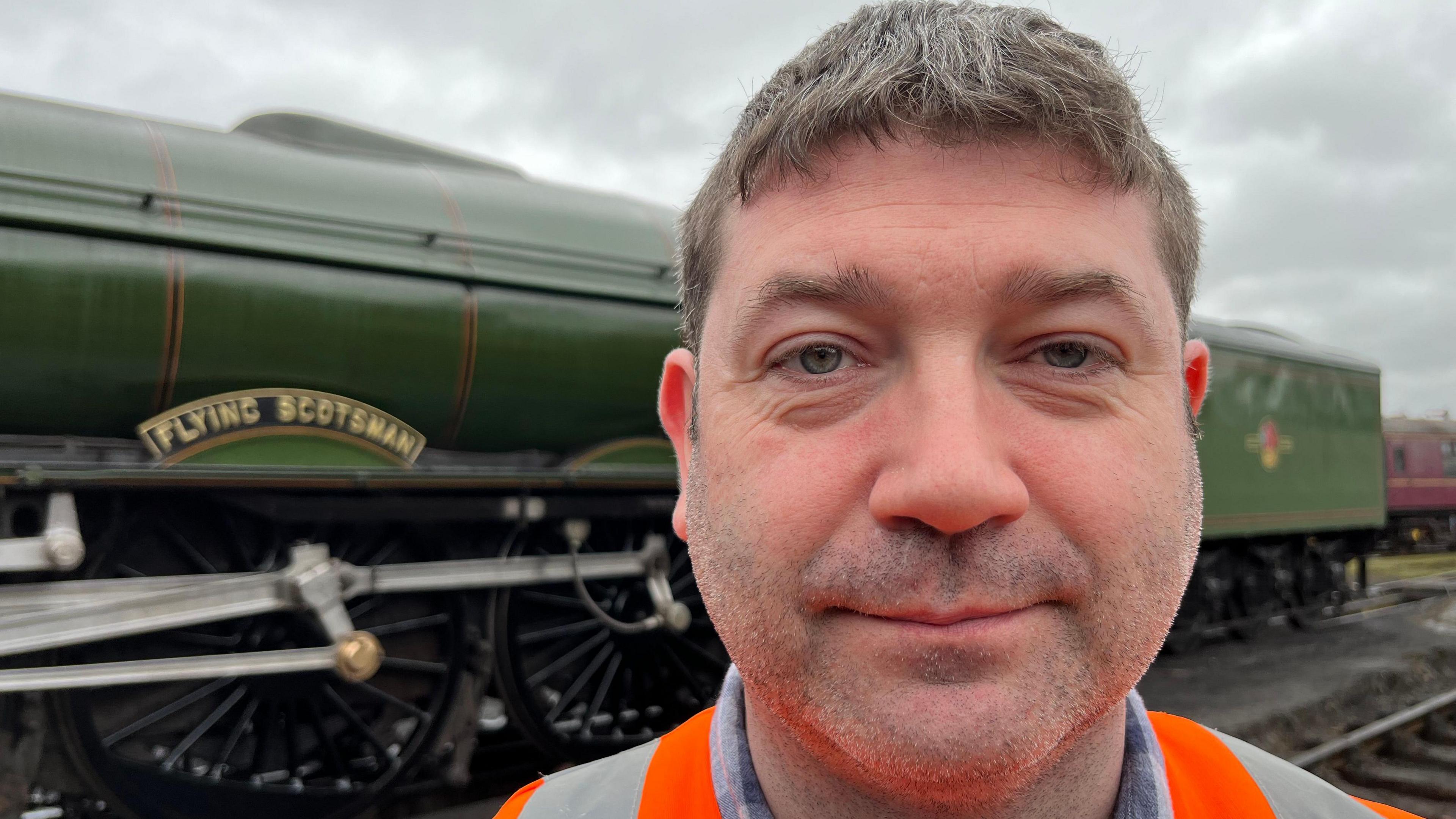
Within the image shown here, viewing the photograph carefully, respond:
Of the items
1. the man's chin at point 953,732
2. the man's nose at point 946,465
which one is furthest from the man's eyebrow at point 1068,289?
the man's chin at point 953,732

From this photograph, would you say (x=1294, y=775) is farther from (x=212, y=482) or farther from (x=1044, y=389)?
(x=212, y=482)

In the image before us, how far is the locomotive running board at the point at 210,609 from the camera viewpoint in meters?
3.26

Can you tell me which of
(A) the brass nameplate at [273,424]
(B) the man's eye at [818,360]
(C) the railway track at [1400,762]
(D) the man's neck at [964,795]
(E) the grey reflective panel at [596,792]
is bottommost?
(C) the railway track at [1400,762]

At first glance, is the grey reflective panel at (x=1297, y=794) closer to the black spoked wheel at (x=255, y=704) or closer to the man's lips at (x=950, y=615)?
the man's lips at (x=950, y=615)

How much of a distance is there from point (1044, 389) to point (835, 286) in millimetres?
260

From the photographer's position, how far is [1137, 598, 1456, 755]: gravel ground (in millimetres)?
6676

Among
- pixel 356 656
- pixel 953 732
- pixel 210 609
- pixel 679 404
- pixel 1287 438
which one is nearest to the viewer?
pixel 953 732

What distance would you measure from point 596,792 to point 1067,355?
2.98ft

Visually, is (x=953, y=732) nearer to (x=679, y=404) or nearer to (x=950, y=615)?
(x=950, y=615)

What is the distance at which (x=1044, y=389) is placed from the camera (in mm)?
1002

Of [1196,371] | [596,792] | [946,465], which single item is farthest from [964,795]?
[1196,371]

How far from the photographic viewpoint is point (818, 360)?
1.05 metres

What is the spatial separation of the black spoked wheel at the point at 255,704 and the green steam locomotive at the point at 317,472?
0.01m

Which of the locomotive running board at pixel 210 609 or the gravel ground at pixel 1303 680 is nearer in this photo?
the locomotive running board at pixel 210 609
